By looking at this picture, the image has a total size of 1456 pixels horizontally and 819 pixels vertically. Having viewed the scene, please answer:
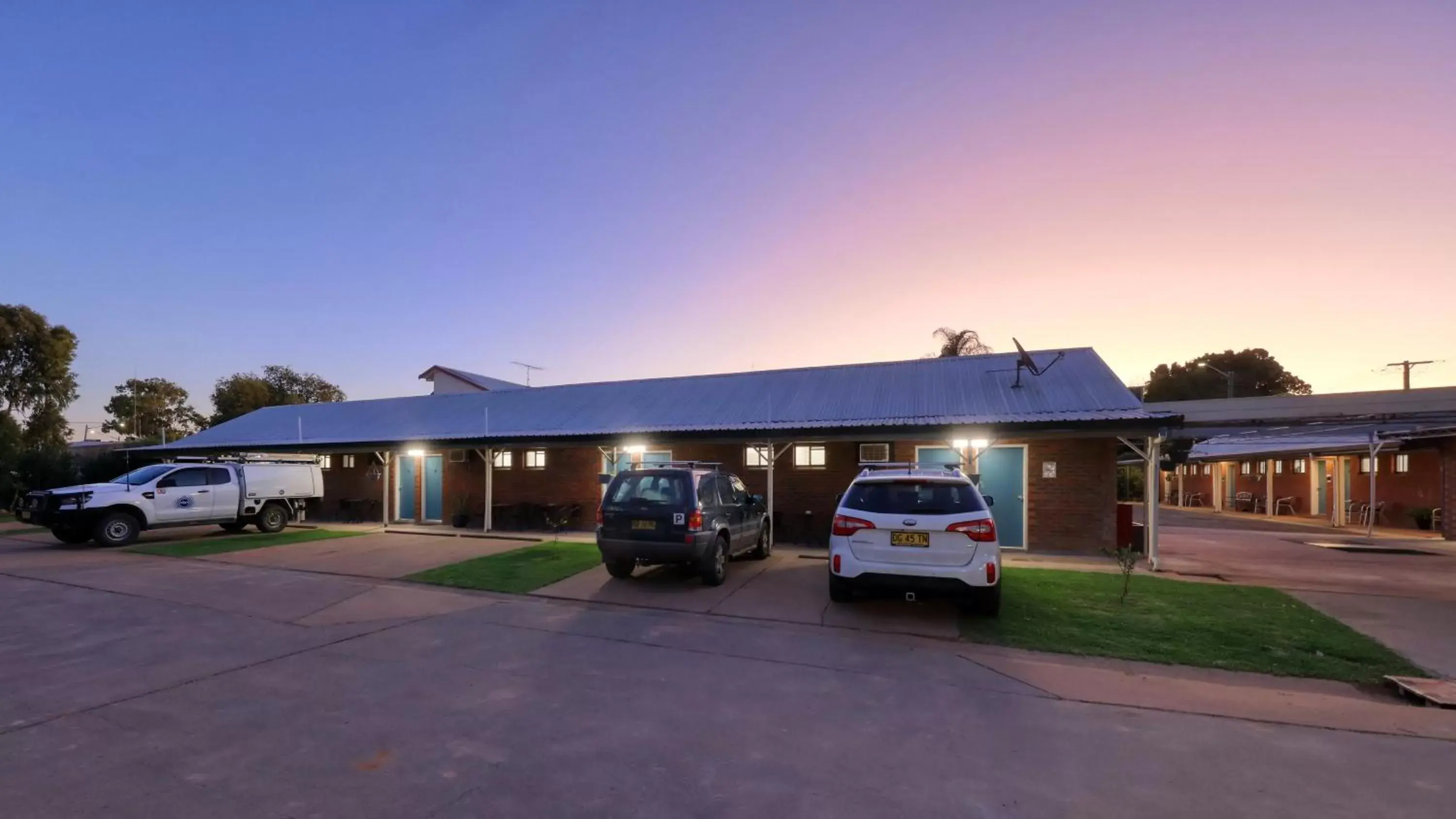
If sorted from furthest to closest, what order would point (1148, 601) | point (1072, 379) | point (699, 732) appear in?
point (1072, 379) → point (1148, 601) → point (699, 732)

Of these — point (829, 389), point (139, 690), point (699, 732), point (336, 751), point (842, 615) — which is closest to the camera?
point (336, 751)

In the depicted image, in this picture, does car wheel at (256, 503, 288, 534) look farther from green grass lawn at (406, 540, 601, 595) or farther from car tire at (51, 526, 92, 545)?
green grass lawn at (406, 540, 601, 595)

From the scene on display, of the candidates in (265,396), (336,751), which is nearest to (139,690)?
(336,751)

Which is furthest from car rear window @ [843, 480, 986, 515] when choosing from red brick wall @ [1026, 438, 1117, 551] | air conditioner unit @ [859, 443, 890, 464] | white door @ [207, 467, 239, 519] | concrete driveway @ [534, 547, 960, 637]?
white door @ [207, 467, 239, 519]

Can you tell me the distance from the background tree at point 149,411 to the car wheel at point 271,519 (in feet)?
191

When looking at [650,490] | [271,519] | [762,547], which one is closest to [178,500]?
[271,519]

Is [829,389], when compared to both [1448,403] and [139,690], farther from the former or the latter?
[139,690]

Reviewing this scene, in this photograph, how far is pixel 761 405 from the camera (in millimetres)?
17688

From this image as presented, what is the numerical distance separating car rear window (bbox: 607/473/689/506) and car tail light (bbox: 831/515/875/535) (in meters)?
2.45

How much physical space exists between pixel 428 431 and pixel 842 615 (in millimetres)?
16783

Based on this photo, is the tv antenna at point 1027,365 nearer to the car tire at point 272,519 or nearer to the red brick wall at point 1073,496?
the red brick wall at point 1073,496

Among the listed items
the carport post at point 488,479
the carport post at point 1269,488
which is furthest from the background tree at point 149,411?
the carport post at point 1269,488

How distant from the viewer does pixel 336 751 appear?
4.11m

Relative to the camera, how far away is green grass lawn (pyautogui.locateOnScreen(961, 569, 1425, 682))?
6.24 metres
